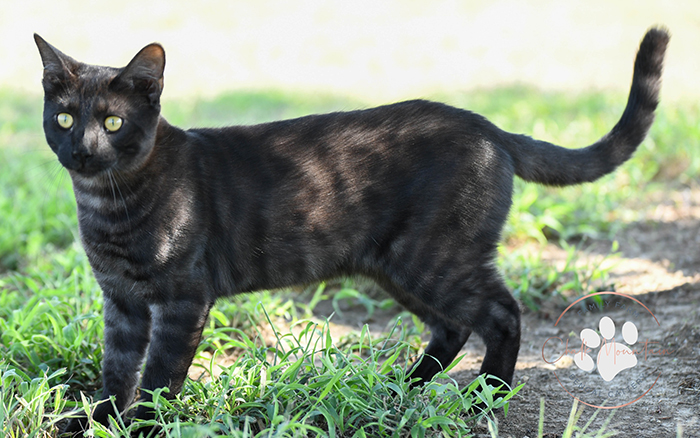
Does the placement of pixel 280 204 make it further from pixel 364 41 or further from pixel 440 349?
pixel 364 41

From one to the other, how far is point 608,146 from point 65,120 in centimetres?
205

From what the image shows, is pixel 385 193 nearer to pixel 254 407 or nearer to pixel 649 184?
pixel 254 407

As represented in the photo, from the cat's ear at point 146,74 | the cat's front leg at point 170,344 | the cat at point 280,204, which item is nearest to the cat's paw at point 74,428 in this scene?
the cat at point 280,204

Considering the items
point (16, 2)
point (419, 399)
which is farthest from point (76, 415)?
point (16, 2)

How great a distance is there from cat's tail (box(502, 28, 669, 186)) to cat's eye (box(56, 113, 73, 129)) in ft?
5.17

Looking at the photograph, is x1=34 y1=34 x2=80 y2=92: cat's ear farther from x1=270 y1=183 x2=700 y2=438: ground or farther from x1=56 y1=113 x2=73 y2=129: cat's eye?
x1=270 y1=183 x2=700 y2=438: ground

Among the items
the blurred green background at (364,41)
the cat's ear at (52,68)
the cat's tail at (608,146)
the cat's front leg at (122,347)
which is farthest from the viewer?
the blurred green background at (364,41)

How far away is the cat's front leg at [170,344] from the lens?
79.6 inches

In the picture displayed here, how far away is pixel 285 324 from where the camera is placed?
2.97m

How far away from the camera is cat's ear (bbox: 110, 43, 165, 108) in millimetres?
1961

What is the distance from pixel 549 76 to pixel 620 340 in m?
7.52

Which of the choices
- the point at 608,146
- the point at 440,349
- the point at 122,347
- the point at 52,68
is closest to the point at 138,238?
the point at 122,347

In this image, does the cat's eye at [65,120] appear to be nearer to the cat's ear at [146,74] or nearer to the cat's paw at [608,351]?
the cat's ear at [146,74]

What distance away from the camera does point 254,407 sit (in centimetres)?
196
